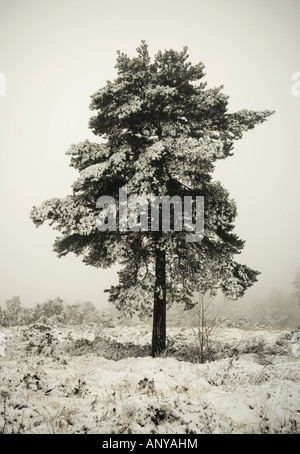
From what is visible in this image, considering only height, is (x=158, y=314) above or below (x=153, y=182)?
below

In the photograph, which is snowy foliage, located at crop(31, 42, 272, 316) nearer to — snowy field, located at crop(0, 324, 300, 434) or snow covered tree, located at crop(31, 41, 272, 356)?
snow covered tree, located at crop(31, 41, 272, 356)

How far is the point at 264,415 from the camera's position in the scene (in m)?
3.92

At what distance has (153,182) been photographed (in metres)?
7.40

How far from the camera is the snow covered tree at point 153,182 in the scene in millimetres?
7441

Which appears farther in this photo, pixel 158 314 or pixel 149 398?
pixel 158 314

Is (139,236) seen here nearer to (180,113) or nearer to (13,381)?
(180,113)

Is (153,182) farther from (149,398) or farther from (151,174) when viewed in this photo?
(149,398)

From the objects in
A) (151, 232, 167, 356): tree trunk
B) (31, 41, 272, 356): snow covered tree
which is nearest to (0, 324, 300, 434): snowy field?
(151, 232, 167, 356): tree trunk

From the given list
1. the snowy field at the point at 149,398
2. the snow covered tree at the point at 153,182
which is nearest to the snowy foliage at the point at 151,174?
the snow covered tree at the point at 153,182

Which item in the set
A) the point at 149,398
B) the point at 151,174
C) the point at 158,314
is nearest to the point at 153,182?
the point at 151,174

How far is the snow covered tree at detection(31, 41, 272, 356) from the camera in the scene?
24.4 ft

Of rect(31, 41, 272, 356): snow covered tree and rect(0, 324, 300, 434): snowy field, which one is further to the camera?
rect(31, 41, 272, 356): snow covered tree
